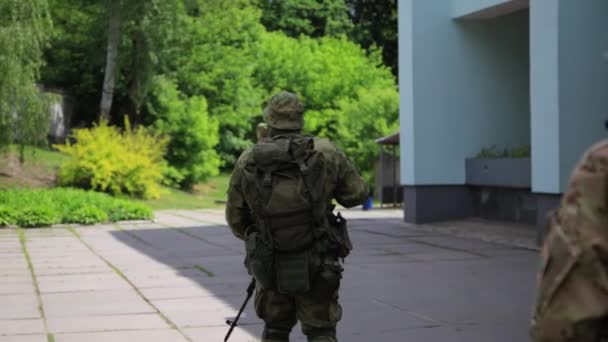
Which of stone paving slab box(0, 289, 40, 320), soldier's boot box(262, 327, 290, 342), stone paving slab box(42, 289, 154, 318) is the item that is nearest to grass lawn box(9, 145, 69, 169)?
stone paving slab box(0, 289, 40, 320)

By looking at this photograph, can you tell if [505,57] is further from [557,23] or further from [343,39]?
[343,39]

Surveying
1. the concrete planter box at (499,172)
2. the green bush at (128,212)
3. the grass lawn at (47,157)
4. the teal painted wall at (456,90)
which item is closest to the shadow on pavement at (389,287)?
the concrete planter box at (499,172)

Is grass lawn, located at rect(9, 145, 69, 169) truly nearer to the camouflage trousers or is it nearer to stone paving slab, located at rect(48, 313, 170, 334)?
stone paving slab, located at rect(48, 313, 170, 334)

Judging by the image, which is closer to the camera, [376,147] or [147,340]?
[147,340]

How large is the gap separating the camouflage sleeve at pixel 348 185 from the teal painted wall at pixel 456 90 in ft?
42.9

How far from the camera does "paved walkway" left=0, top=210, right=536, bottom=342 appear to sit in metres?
7.45

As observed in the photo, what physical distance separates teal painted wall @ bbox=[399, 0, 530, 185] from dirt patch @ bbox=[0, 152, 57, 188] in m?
13.5

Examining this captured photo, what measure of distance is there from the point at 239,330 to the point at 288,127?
2846 millimetres

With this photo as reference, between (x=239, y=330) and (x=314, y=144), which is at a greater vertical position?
(x=314, y=144)

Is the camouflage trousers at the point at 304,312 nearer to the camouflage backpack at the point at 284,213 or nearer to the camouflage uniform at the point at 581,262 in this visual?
the camouflage backpack at the point at 284,213

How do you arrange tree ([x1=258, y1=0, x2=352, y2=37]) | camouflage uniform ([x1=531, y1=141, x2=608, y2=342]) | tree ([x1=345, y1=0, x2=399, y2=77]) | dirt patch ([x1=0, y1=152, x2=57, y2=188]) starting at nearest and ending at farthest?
camouflage uniform ([x1=531, y1=141, x2=608, y2=342])
dirt patch ([x1=0, y1=152, x2=57, y2=188])
tree ([x1=258, y1=0, x2=352, y2=37])
tree ([x1=345, y1=0, x2=399, y2=77])

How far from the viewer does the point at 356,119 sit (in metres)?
35.1

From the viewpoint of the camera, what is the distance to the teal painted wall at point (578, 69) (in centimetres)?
1386

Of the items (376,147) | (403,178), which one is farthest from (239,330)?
(376,147)
